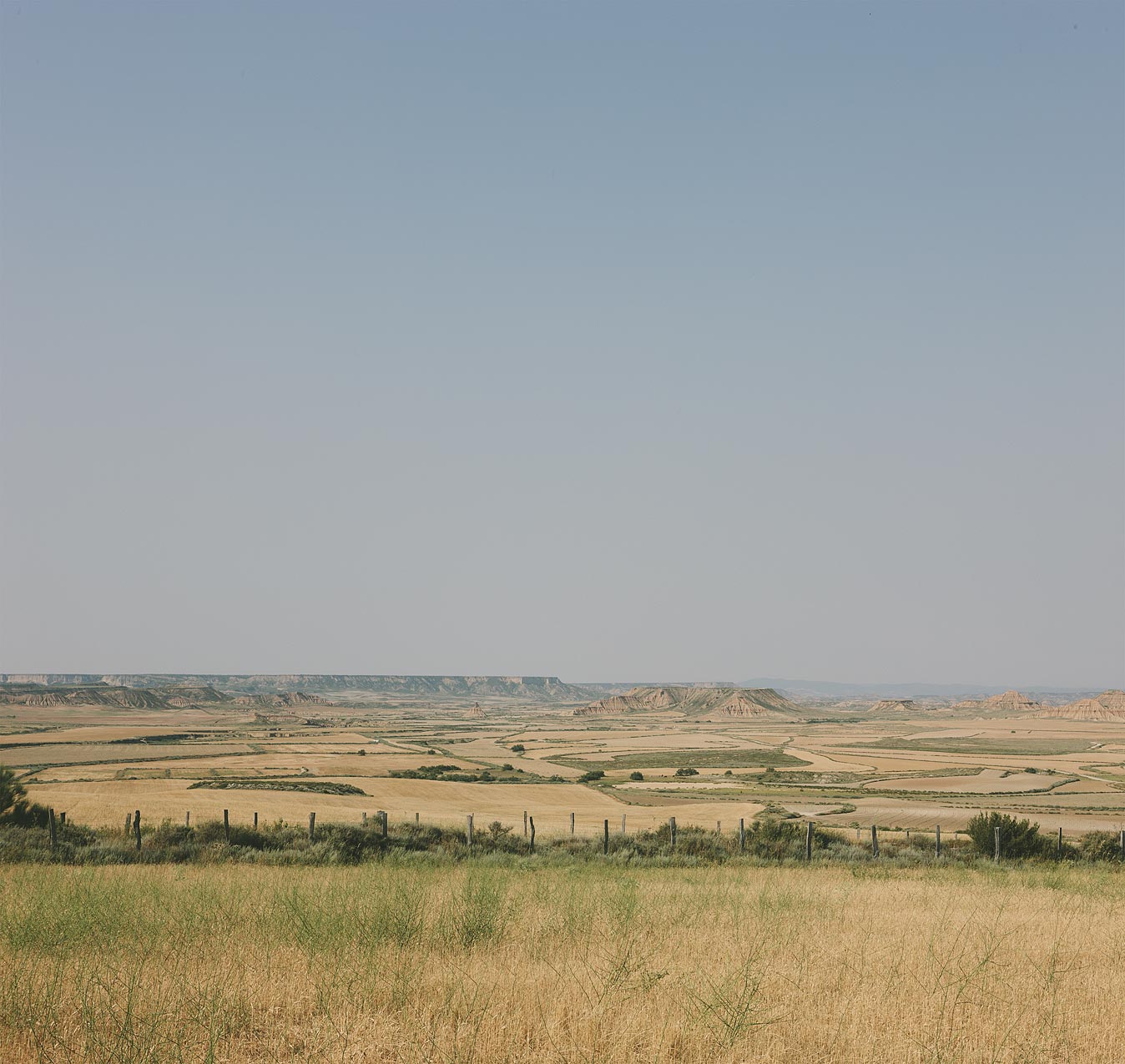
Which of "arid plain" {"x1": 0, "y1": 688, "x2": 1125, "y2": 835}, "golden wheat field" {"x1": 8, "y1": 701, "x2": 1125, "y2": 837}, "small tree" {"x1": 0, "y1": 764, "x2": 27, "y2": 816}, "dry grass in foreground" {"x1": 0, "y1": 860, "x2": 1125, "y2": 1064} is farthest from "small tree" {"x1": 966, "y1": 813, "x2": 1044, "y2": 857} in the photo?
"small tree" {"x1": 0, "y1": 764, "x2": 27, "y2": 816}

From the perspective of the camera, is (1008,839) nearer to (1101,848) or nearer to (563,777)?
(1101,848)

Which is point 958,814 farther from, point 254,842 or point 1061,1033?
point 1061,1033

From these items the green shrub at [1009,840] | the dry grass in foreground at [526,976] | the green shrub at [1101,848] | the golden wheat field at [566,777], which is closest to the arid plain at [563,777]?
the golden wheat field at [566,777]

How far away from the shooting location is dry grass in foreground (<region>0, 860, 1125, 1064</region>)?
830 cm

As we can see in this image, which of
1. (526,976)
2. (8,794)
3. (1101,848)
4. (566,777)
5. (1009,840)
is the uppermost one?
(526,976)

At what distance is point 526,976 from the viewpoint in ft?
33.7

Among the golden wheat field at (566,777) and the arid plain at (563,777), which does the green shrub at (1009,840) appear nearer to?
the arid plain at (563,777)

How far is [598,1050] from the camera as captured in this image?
8062 mm

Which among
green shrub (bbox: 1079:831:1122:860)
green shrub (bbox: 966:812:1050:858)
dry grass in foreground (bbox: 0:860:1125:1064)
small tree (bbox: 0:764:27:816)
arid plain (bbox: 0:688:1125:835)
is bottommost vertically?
arid plain (bbox: 0:688:1125:835)

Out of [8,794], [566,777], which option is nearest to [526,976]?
[8,794]

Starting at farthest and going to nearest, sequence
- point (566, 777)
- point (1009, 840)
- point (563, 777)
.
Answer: point (566, 777) → point (563, 777) → point (1009, 840)

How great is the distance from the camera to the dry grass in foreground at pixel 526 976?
8.30m

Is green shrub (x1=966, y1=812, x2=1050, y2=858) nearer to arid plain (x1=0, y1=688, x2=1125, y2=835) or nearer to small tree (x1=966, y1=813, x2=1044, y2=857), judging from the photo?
small tree (x1=966, y1=813, x2=1044, y2=857)

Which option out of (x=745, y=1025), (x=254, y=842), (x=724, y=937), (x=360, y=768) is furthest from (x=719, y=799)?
(x=745, y=1025)
